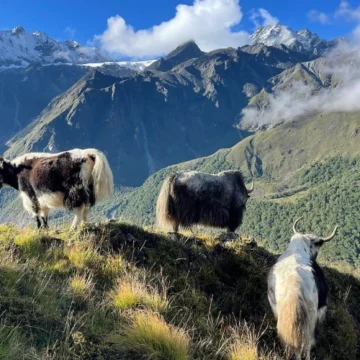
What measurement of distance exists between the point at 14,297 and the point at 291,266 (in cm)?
468

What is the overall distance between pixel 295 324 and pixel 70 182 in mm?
5836

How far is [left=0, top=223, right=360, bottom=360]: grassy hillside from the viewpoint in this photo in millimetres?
4512

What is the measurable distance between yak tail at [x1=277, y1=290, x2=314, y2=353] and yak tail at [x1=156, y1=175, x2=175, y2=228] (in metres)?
6.61

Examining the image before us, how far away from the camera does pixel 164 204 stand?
42.6ft

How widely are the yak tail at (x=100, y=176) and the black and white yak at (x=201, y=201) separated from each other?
11.7 feet

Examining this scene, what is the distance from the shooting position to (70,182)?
9.59 meters

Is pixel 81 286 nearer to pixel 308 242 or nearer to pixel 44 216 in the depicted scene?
pixel 44 216

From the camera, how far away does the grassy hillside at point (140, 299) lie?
4512mm

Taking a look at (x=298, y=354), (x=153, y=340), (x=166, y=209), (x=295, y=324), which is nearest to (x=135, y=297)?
(x=153, y=340)

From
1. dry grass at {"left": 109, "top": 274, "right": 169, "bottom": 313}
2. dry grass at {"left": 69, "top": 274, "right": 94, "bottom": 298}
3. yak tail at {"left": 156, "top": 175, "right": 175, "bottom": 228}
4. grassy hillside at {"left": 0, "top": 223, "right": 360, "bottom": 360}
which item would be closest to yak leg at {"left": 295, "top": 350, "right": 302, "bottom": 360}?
grassy hillside at {"left": 0, "top": 223, "right": 360, "bottom": 360}

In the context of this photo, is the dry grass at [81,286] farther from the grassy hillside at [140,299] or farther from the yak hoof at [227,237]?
the yak hoof at [227,237]

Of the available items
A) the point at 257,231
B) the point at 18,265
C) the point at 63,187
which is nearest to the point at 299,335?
A: the point at 18,265

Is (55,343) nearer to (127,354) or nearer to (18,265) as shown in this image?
(127,354)

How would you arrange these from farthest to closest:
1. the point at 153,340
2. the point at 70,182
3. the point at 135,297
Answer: the point at 70,182, the point at 135,297, the point at 153,340
